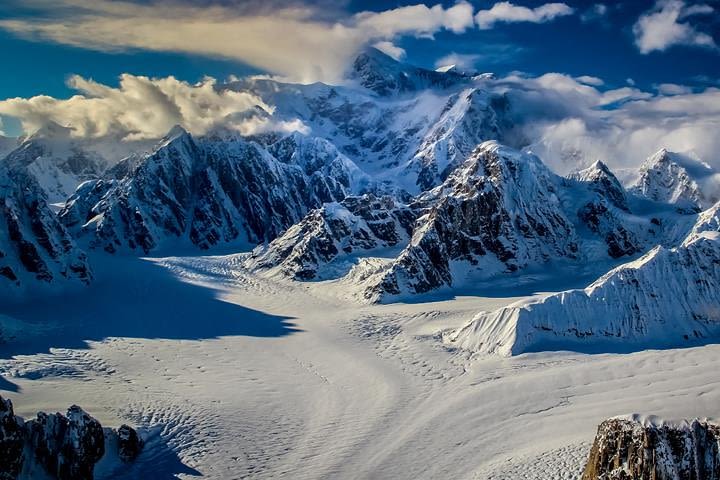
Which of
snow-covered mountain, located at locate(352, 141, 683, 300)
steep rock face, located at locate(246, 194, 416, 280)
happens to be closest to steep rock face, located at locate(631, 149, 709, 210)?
snow-covered mountain, located at locate(352, 141, 683, 300)

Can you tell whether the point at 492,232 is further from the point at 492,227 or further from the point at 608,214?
the point at 608,214

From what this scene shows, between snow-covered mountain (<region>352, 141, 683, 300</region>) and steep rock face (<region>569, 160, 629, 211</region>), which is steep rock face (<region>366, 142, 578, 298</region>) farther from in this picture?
steep rock face (<region>569, 160, 629, 211</region>)

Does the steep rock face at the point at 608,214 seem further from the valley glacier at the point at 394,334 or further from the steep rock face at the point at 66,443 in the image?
the steep rock face at the point at 66,443

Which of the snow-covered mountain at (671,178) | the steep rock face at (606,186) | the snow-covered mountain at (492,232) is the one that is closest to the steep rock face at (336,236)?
the snow-covered mountain at (492,232)

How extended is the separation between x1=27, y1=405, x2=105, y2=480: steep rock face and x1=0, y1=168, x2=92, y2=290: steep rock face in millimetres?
70950

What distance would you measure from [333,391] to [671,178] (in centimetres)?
16157

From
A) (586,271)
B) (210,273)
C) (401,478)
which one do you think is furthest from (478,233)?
(401,478)

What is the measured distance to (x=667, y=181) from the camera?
181500 mm

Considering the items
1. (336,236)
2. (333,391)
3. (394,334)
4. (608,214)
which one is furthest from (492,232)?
(333,391)

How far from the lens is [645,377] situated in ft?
192

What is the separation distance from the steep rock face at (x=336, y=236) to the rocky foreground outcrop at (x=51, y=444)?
89.4m

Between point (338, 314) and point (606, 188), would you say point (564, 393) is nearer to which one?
point (338, 314)

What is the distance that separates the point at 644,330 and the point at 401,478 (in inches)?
1758

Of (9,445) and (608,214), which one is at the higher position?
(9,445)
